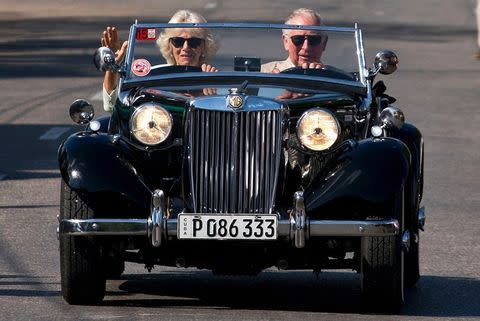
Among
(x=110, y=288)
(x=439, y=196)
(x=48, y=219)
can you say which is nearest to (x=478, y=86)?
(x=439, y=196)

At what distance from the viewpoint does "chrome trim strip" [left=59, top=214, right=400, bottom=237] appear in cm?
829

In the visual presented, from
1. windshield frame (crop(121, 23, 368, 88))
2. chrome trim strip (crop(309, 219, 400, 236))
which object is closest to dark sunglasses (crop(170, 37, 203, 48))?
windshield frame (crop(121, 23, 368, 88))

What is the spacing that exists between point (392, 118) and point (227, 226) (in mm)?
1384

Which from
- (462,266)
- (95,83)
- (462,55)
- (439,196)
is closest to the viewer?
(462,266)

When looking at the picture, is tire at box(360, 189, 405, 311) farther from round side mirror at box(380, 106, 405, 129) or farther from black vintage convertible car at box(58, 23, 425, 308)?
round side mirror at box(380, 106, 405, 129)

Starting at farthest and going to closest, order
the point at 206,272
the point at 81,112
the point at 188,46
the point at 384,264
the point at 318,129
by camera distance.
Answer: the point at 206,272 < the point at 188,46 < the point at 81,112 < the point at 318,129 < the point at 384,264

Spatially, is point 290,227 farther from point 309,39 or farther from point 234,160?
point 309,39

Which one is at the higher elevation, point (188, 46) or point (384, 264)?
point (188, 46)

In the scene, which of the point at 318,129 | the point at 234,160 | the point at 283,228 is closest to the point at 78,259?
the point at 234,160

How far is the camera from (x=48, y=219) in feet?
40.8

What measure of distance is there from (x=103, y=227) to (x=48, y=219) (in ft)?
13.7

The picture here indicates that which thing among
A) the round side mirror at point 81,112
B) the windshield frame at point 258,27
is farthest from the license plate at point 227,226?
the windshield frame at point 258,27

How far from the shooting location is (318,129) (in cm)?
870

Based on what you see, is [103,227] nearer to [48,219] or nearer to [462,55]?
[48,219]
